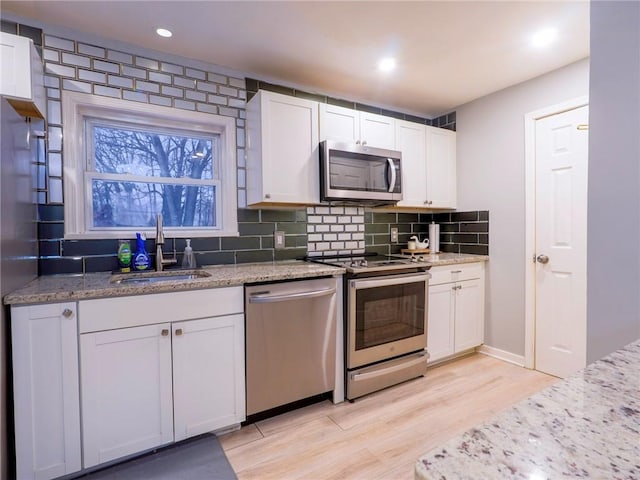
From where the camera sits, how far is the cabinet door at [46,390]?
A: 4.50 ft

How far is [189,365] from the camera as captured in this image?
1.69 meters

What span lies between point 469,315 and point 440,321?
1.27 feet

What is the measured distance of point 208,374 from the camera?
1743 mm

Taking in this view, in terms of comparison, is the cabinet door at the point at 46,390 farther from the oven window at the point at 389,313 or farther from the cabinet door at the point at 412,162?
the cabinet door at the point at 412,162

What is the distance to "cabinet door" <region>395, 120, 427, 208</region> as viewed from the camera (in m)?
2.89

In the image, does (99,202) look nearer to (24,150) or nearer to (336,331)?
(24,150)

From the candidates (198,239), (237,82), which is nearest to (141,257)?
(198,239)

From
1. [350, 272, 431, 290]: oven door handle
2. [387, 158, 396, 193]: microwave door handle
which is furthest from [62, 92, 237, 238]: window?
[387, 158, 396, 193]: microwave door handle

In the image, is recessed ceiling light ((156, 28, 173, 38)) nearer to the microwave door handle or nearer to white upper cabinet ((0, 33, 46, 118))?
white upper cabinet ((0, 33, 46, 118))

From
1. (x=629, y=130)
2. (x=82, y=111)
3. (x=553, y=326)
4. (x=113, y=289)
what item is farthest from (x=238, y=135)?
(x=553, y=326)

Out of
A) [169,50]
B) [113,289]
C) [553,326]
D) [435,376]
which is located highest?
[169,50]

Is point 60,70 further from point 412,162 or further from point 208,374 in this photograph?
point 412,162

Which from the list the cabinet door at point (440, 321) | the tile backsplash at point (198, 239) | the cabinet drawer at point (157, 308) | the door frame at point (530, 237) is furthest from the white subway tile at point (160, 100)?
the door frame at point (530, 237)

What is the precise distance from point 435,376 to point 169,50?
10.2 ft
